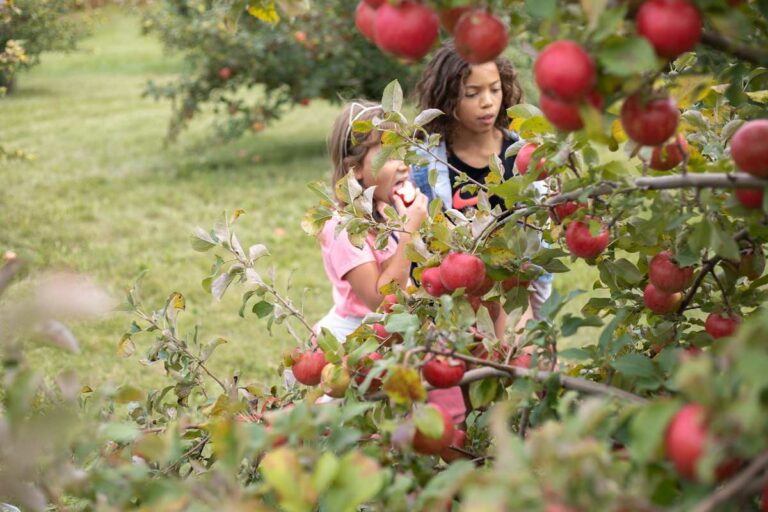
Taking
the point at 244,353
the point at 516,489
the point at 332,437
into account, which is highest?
the point at 516,489

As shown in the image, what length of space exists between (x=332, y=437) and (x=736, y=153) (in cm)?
57

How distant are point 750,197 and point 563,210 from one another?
535 mm

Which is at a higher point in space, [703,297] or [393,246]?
[703,297]

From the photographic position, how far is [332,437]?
3.64 feet

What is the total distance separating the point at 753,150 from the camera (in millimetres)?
1023

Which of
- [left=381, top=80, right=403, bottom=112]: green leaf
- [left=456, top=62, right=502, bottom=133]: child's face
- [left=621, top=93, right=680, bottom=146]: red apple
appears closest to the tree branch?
[left=621, top=93, right=680, bottom=146]: red apple

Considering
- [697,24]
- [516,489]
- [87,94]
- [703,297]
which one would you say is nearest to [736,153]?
[697,24]

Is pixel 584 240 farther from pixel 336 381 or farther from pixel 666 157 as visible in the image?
pixel 336 381

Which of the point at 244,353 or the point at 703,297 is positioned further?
the point at 244,353

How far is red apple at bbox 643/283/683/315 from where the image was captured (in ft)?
5.18

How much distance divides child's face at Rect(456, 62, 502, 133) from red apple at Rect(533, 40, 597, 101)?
2057mm

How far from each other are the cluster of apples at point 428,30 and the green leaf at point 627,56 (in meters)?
0.13

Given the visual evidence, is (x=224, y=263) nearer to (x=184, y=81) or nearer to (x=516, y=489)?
(x=516, y=489)

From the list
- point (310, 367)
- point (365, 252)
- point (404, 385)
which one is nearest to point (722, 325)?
point (404, 385)
